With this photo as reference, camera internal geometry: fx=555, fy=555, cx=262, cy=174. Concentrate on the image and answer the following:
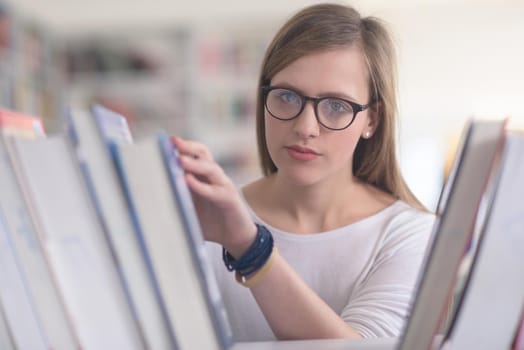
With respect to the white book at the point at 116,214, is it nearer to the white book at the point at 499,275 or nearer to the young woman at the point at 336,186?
the young woman at the point at 336,186

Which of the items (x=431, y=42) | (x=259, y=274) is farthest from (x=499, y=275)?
(x=431, y=42)

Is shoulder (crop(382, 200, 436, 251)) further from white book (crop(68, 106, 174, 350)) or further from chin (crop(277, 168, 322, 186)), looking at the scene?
white book (crop(68, 106, 174, 350))

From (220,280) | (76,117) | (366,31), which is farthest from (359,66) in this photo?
(76,117)

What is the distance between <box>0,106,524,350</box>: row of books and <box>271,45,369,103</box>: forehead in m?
0.36

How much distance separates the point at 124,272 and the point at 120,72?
5327mm

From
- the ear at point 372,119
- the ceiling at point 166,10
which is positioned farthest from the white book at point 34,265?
the ceiling at point 166,10

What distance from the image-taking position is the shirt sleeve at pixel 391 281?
2.50ft

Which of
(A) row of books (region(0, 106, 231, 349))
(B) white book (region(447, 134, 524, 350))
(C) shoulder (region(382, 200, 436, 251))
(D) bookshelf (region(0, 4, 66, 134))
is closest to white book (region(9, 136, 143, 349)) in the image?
(A) row of books (region(0, 106, 231, 349))

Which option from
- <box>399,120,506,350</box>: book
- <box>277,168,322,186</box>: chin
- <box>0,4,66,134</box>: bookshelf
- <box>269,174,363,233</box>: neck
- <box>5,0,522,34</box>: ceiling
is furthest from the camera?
<box>5,0,522,34</box>: ceiling

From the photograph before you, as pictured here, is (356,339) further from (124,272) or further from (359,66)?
(359,66)

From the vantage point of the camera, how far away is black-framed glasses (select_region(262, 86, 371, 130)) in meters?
0.83

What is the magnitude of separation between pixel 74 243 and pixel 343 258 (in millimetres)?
529

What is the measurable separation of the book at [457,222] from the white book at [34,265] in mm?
333

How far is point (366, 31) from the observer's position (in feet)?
3.12
